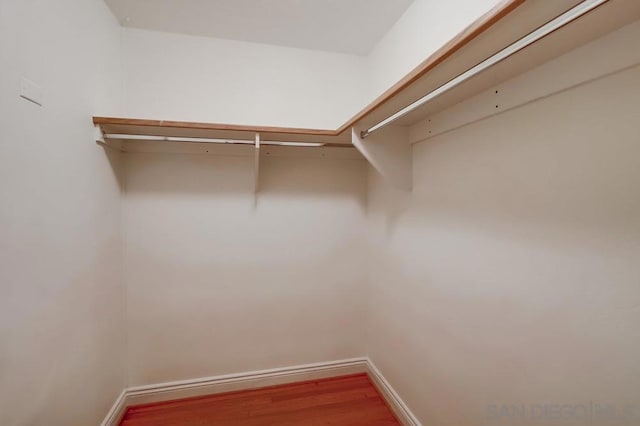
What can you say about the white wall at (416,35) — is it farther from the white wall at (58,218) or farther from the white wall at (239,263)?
the white wall at (58,218)

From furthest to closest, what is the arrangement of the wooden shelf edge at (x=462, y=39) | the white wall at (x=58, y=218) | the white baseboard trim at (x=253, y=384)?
the white baseboard trim at (x=253, y=384) < the white wall at (x=58, y=218) < the wooden shelf edge at (x=462, y=39)

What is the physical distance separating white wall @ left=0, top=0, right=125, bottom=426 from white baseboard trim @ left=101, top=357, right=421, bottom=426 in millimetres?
184

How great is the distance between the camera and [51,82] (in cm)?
105

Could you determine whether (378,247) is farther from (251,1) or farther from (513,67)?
(251,1)

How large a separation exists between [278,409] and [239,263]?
95 centimetres

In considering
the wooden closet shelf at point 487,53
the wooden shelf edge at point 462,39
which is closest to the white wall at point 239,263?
the wooden closet shelf at point 487,53

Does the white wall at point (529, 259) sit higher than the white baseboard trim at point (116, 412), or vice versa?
the white wall at point (529, 259)

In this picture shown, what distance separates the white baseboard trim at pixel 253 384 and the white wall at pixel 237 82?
173cm

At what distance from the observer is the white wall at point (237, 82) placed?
1.65 metres

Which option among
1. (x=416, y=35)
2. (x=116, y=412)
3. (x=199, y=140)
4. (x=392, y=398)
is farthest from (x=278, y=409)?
(x=416, y=35)

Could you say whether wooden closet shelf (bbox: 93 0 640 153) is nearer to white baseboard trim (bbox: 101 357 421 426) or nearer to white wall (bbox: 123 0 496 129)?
white wall (bbox: 123 0 496 129)

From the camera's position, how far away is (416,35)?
1.44 m

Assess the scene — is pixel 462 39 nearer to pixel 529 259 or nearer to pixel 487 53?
pixel 487 53

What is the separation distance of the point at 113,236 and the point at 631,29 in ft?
7.18
